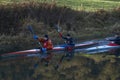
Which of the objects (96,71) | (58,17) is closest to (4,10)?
(58,17)

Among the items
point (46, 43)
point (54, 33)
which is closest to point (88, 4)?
point (54, 33)

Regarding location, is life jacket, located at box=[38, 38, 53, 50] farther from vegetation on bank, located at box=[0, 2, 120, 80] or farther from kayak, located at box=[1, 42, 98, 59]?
vegetation on bank, located at box=[0, 2, 120, 80]

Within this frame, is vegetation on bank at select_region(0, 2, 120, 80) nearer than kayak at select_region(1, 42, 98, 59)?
Yes

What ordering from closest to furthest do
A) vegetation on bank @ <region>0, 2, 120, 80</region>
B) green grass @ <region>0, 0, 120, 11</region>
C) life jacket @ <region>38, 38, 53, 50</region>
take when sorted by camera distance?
vegetation on bank @ <region>0, 2, 120, 80</region> < life jacket @ <region>38, 38, 53, 50</region> < green grass @ <region>0, 0, 120, 11</region>

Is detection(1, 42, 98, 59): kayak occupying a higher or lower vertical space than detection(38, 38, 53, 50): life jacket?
lower

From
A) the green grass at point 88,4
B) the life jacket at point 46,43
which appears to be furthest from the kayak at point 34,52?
the green grass at point 88,4

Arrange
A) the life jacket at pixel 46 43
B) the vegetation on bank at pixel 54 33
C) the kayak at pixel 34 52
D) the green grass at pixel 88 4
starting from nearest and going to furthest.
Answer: the vegetation on bank at pixel 54 33
the kayak at pixel 34 52
the life jacket at pixel 46 43
the green grass at pixel 88 4

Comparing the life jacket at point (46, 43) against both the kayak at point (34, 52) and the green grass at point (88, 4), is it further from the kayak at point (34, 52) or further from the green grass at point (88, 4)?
the green grass at point (88, 4)

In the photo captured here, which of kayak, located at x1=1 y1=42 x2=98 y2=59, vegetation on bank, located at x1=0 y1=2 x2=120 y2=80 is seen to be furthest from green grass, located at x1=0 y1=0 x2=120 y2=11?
kayak, located at x1=1 y1=42 x2=98 y2=59

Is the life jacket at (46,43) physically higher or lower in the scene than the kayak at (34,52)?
higher

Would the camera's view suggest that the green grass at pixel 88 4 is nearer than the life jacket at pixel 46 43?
No

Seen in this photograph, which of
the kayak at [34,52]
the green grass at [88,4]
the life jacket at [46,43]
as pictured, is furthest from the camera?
the green grass at [88,4]

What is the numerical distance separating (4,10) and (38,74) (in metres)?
10.0

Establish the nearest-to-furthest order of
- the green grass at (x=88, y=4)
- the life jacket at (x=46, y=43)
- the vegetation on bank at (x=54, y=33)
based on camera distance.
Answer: the vegetation on bank at (x=54, y=33), the life jacket at (x=46, y=43), the green grass at (x=88, y=4)
